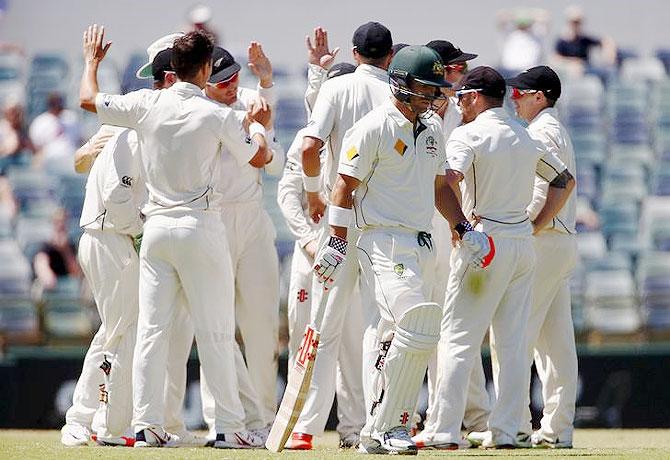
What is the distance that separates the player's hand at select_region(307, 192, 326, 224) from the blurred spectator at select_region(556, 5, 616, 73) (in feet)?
27.0

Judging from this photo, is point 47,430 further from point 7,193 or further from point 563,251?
point 563,251

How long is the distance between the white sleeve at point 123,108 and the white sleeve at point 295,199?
1191 mm

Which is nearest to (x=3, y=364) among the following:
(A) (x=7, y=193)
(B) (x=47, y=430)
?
(B) (x=47, y=430)

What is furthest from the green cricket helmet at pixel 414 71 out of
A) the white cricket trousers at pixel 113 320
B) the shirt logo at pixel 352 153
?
the white cricket trousers at pixel 113 320

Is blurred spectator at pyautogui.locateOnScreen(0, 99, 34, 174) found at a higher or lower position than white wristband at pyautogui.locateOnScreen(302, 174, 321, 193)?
lower

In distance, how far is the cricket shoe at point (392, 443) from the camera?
264 inches

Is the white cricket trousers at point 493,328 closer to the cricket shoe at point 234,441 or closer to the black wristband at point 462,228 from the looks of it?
the black wristband at point 462,228

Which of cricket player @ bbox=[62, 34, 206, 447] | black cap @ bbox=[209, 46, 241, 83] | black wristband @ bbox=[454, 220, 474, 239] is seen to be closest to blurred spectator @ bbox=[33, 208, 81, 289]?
cricket player @ bbox=[62, 34, 206, 447]

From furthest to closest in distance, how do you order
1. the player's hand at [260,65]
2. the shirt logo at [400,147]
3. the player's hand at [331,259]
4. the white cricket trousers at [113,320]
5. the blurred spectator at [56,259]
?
the blurred spectator at [56,259] < the player's hand at [260,65] < the white cricket trousers at [113,320] < the shirt logo at [400,147] < the player's hand at [331,259]

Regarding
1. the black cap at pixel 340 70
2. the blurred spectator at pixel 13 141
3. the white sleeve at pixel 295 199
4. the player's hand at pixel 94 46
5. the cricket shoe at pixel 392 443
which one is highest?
the player's hand at pixel 94 46

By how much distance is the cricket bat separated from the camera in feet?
23.2

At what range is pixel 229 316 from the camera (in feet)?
24.6

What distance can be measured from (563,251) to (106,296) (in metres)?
→ 2.61

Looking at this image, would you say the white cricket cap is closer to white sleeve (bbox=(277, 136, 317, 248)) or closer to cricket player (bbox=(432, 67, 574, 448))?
white sleeve (bbox=(277, 136, 317, 248))
